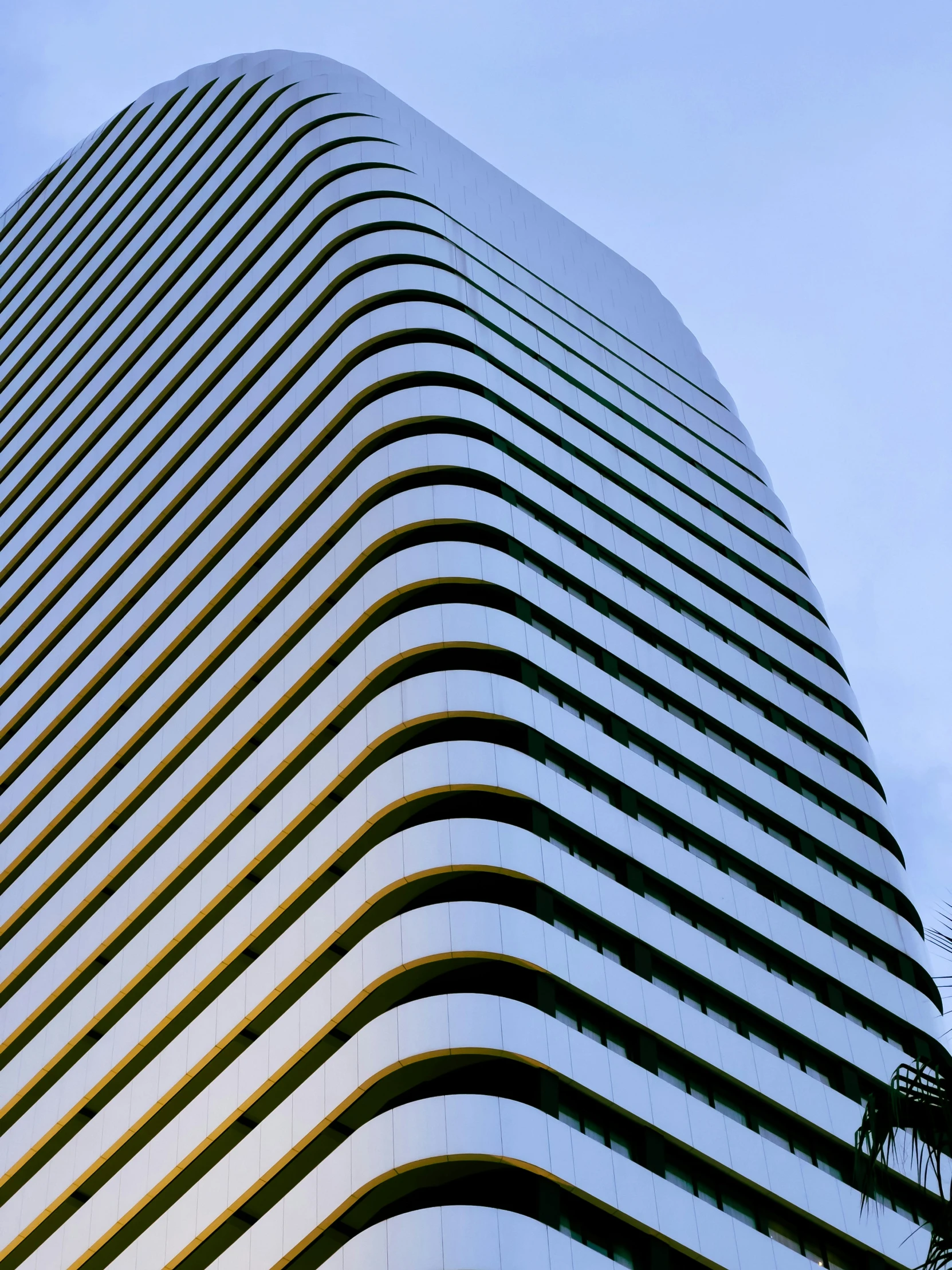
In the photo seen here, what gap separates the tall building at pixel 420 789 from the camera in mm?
32344

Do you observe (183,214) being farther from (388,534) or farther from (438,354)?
(388,534)

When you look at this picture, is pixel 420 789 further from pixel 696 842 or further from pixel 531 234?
pixel 531 234

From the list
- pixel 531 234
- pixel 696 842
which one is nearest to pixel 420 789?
pixel 696 842

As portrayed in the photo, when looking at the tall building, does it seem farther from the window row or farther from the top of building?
the top of building

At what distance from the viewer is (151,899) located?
145ft

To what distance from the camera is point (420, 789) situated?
1395 inches

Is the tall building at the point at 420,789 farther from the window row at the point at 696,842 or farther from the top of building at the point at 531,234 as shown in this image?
the top of building at the point at 531,234

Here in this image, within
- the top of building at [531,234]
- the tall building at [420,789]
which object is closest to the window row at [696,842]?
the tall building at [420,789]

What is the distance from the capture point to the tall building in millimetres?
32344

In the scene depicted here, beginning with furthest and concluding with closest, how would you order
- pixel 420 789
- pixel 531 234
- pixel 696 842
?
pixel 531 234 → pixel 696 842 → pixel 420 789

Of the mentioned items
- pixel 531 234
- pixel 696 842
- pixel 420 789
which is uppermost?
pixel 531 234

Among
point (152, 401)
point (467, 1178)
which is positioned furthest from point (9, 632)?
point (467, 1178)

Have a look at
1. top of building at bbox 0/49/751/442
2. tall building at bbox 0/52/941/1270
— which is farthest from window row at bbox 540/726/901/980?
top of building at bbox 0/49/751/442

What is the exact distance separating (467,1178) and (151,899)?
16.2 metres
